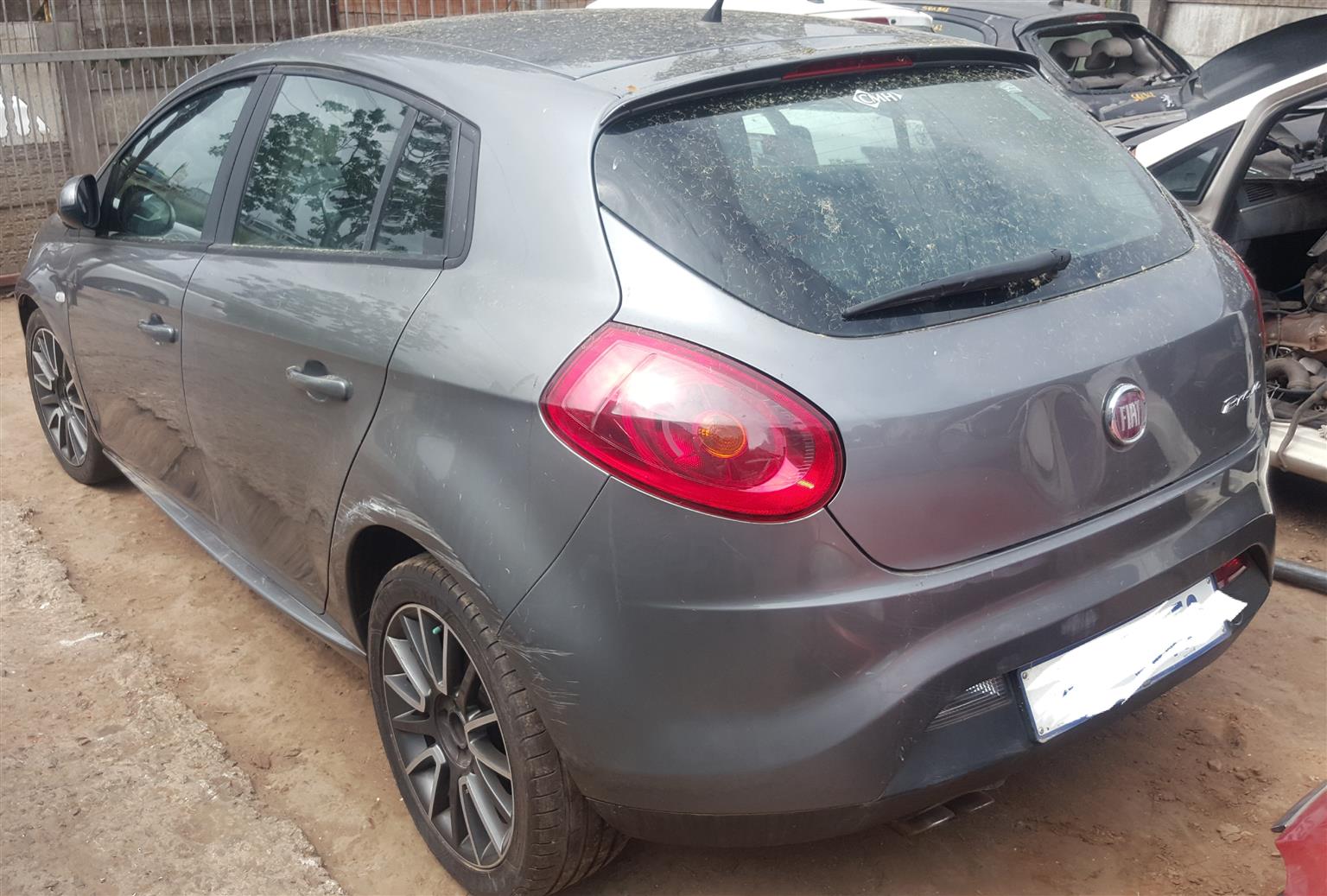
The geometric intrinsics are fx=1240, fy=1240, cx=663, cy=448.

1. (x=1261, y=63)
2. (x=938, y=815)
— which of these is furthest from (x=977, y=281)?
(x=1261, y=63)

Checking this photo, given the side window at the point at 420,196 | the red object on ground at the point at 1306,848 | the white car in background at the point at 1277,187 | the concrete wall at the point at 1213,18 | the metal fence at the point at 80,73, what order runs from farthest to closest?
the concrete wall at the point at 1213,18 → the metal fence at the point at 80,73 → the white car in background at the point at 1277,187 → the side window at the point at 420,196 → the red object on ground at the point at 1306,848

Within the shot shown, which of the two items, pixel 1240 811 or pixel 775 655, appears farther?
pixel 1240 811

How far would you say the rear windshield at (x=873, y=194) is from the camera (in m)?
2.08

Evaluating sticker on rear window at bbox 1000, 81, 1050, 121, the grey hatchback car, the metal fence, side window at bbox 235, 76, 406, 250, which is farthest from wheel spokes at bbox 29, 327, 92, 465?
the metal fence

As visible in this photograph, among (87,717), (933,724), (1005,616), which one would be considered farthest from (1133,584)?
(87,717)

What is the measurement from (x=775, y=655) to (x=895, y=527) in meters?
0.27

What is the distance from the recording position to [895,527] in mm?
1946

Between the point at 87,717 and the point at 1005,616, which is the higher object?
the point at 1005,616

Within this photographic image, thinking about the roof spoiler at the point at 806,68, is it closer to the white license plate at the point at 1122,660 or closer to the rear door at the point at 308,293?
the rear door at the point at 308,293

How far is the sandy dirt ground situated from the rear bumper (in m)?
0.56

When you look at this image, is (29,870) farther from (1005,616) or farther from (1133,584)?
(1133,584)

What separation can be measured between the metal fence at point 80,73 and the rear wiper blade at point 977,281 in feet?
21.7

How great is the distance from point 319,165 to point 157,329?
0.78 metres

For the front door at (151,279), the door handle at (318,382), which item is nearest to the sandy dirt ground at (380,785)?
the front door at (151,279)
